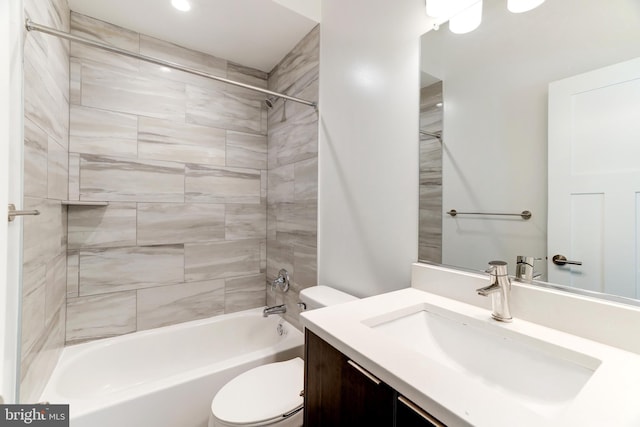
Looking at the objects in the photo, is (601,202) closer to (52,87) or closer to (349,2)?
(349,2)

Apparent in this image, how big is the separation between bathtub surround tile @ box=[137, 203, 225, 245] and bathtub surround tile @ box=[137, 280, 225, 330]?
37 centimetres

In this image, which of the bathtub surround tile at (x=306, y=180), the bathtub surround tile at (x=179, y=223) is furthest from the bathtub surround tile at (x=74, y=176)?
the bathtub surround tile at (x=306, y=180)

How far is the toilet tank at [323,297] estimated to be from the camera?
1419mm

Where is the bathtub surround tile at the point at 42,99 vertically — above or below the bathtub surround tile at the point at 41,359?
above

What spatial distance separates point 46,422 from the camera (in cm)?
98

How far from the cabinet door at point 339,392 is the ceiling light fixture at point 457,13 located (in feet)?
4.26

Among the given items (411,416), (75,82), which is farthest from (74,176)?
(411,416)

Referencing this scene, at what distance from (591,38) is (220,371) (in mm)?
2025

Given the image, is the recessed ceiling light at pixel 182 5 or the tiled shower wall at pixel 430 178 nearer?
the tiled shower wall at pixel 430 178

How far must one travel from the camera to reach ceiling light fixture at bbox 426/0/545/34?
1.02 meters

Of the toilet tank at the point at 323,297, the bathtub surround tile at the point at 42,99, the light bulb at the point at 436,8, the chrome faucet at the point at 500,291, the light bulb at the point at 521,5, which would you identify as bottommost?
the toilet tank at the point at 323,297

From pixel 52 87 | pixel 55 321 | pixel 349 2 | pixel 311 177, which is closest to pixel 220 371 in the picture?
pixel 55 321
